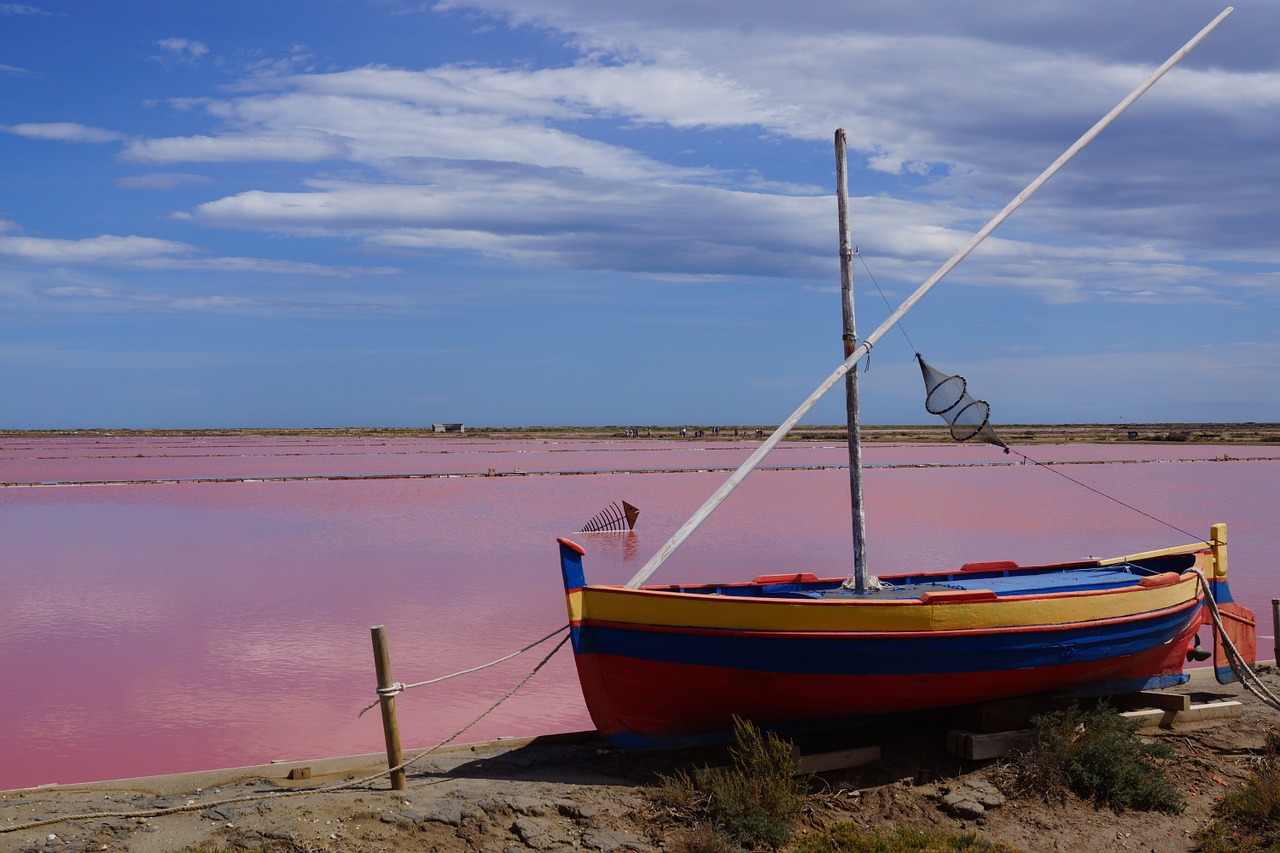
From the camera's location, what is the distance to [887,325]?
31.8 feet

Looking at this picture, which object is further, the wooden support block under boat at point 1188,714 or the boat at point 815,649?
the wooden support block under boat at point 1188,714

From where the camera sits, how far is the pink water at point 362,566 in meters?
11.0

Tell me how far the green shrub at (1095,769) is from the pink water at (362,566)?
402cm

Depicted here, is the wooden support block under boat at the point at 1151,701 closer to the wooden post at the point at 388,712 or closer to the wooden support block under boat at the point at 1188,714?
the wooden support block under boat at the point at 1188,714

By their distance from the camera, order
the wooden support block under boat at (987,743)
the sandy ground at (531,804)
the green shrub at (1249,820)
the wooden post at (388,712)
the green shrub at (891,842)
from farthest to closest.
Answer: the wooden support block under boat at (987,743)
the wooden post at (388,712)
the green shrub at (1249,820)
the green shrub at (891,842)
the sandy ground at (531,804)

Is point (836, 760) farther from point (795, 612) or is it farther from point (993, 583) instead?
point (993, 583)

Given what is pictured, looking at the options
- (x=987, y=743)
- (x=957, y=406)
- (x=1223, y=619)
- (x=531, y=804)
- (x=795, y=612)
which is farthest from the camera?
(x=1223, y=619)

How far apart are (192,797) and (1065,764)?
6.28 meters

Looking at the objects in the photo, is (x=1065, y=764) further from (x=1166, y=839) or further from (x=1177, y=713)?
(x=1177, y=713)

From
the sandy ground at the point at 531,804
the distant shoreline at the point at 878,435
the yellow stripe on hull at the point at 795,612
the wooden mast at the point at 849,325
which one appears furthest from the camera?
the distant shoreline at the point at 878,435

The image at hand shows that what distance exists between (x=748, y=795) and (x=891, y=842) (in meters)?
0.97

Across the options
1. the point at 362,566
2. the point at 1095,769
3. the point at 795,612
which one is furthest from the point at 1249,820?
the point at 362,566

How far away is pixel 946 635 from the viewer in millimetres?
8539

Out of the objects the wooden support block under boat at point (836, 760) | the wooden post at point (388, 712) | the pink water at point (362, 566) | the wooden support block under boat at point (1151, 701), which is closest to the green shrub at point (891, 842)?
the wooden support block under boat at point (836, 760)
